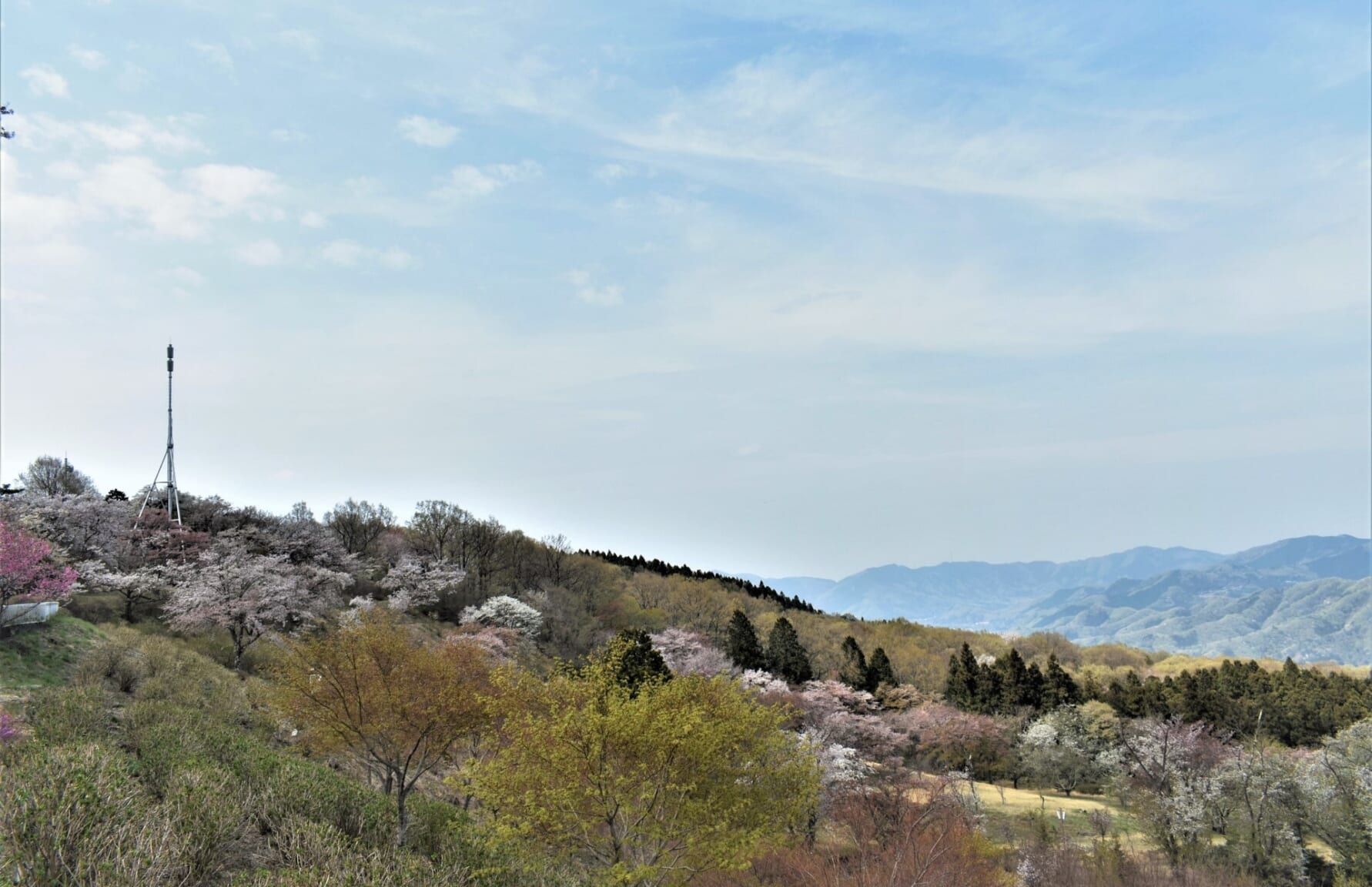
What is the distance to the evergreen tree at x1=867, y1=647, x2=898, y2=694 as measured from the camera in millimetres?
59438

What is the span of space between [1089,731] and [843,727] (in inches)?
938

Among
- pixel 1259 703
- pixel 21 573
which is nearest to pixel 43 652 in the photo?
pixel 21 573

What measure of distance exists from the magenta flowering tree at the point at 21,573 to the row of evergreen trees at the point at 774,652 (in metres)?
43.5

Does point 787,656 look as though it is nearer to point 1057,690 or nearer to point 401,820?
point 1057,690

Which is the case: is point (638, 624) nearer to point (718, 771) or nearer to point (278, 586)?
point (278, 586)

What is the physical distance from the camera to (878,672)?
61.1m

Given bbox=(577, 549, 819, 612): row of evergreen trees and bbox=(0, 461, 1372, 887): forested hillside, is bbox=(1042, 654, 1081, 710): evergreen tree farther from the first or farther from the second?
bbox=(577, 549, 819, 612): row of evergreen trees

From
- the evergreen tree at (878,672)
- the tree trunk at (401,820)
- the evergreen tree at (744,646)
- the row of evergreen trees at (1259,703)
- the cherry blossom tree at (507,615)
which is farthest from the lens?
the evergreen tree at (878,672)

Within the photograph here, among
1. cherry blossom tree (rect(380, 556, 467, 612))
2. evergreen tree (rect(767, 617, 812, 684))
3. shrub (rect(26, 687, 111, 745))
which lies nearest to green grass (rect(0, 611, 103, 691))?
shrub (rect(26, 687, 111, 745))

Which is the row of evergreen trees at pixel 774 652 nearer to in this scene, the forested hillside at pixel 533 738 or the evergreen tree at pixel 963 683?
the forested hillside at pixel 533 738

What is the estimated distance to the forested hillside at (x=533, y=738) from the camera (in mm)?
11758

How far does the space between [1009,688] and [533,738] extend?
2228 inches

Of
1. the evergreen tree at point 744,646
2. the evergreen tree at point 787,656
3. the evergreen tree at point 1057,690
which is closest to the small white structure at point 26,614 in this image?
the evergreen tree at point 744,646

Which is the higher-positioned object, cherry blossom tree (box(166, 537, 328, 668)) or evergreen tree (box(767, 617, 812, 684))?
cherry blossom tree (box(166, 537, 328, 668))
